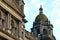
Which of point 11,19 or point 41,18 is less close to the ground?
point 41,18

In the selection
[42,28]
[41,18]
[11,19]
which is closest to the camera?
[11,19]

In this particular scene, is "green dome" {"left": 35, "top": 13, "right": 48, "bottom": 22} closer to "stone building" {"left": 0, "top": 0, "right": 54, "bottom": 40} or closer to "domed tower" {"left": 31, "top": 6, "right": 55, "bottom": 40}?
A: "domed tower" {"left": 31, "top": 6, "right": 55, "bottom": 40}

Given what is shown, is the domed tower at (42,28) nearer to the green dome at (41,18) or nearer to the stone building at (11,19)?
the green dome at (41,18)

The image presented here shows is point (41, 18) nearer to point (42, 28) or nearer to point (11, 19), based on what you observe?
point (42, 28)

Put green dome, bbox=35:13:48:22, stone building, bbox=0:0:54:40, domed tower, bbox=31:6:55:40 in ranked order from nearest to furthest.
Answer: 1. stone building, bbox=0:0:54:40
2. domed tower, bbox=31:6:55:40
3. green dome, bbox=35:13:48:22

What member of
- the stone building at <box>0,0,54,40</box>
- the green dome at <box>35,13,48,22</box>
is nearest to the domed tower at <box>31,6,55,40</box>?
the green dome at <box>35,13,48,22</box>

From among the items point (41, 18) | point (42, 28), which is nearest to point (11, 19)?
point (42, 28)

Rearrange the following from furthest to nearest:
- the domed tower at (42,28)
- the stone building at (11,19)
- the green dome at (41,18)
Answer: the green dome at (41,18), the domed tower at (42,28), the stone building at (11,19)

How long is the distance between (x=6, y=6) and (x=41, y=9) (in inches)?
1868

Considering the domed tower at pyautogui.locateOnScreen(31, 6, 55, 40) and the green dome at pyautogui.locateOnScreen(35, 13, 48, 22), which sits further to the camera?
the green dome at pyautogui.locateOnScreen(35, 13, 48, 22)

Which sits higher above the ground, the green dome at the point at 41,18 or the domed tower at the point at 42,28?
the green dome at the point at 41,18

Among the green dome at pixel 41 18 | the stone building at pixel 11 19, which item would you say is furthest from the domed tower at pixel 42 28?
the stone building at pixel 11 19

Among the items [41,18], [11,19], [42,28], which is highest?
[41,18]

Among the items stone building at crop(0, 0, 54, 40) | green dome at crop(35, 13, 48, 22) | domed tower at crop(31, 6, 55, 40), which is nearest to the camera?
stone building at crop(0, 0, 54, 40)
